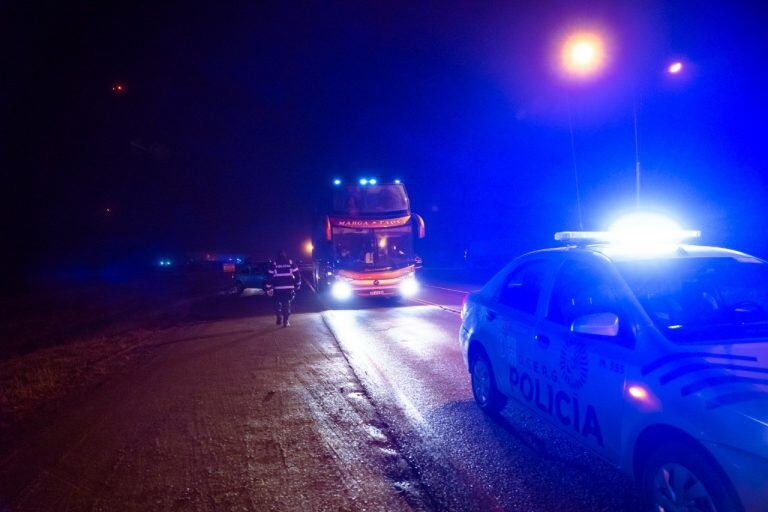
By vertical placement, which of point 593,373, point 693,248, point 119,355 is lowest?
point 119,355

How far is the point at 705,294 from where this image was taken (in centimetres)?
371

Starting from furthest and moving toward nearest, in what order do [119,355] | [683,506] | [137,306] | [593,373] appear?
1. [137,306]
2. [119,355]
3. [593,373]
4. [683,506]

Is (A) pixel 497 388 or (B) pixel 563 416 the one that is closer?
(B) pixel 563 416

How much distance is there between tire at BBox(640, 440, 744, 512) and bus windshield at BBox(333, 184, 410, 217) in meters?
14.1

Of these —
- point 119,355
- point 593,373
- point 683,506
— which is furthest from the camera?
point 119,355

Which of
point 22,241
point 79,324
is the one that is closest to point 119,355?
point 79,324

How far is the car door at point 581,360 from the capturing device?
306 centimetres

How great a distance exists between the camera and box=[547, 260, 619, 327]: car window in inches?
143

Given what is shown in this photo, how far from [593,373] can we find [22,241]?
6088cm

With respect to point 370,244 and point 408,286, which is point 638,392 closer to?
point 408,286

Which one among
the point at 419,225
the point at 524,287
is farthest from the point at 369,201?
the point at 524,287

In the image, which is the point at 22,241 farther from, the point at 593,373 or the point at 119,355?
the point at 593,373

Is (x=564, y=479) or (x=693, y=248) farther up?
(x=693, y=248)

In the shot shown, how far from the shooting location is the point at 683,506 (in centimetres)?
256
